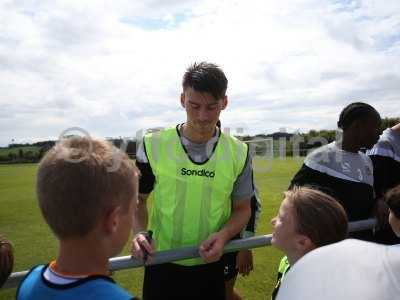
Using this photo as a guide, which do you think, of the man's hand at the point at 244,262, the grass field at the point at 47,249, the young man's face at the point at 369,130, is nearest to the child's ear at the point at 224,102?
the man's hand at the point at 244,262

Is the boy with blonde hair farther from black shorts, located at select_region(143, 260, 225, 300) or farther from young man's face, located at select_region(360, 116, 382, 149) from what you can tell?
young man's face, located at select_region(360, 116, 382, 149)

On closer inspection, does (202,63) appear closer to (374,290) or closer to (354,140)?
(354,140)

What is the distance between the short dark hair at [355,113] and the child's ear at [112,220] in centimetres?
250

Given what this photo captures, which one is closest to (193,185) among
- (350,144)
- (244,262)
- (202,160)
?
(202,160)

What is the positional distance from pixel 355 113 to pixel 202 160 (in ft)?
4.67

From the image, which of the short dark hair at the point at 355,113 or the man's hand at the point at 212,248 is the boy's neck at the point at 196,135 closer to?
the man's hand at the point at 212,248

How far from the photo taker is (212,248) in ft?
7.39

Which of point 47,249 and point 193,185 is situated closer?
point 193,185

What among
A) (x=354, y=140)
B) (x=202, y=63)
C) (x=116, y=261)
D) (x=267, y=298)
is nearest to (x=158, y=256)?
(x=116, y=261)

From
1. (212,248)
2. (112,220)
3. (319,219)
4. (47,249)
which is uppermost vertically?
(112,220)

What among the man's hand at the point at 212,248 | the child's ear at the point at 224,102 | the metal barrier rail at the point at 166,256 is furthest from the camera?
the child's ear at the point at 224,102

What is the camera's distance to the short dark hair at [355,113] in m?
3.30

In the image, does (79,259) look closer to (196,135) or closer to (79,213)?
(79,213)

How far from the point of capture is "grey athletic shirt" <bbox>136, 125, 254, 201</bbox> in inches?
103
